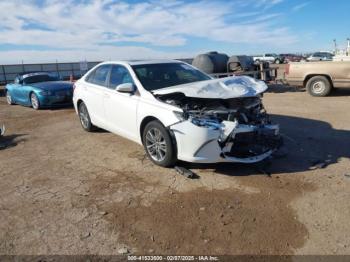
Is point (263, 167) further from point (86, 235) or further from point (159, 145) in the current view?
point (86, 235)

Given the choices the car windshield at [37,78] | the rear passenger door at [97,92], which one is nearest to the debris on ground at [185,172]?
the rear passenger door at [97,92]

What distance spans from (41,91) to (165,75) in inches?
298

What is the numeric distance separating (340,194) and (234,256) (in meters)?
1.93

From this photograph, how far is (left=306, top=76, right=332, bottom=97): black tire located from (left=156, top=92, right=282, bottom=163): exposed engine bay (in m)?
8.32

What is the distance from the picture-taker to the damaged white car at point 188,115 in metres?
4.90

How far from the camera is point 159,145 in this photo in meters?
5.38

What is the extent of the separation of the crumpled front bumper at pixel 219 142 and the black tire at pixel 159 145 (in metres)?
0.13

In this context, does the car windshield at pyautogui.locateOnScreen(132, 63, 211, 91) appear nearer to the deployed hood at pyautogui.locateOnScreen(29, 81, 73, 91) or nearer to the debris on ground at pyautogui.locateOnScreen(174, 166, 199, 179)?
the debris on ground at pyautogui.locateOnScreen(174, 166, 199, 179)

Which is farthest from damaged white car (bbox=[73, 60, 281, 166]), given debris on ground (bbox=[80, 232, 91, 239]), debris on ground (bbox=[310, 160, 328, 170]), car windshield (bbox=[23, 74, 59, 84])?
car windshield (bbox=[23, 74, 59, 84])

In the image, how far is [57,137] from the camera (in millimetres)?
8008

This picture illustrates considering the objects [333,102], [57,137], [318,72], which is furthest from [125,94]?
[318,72]

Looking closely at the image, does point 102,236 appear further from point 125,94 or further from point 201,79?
point 201,79

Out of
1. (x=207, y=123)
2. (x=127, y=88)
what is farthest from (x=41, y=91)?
(x=207, y=123)

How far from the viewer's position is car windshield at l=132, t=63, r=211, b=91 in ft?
19.6
